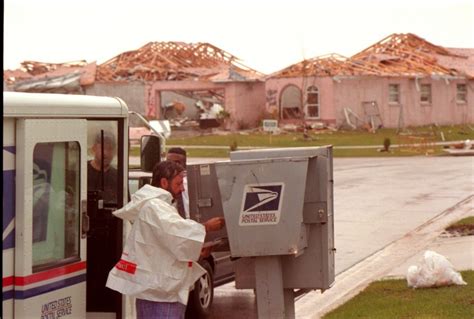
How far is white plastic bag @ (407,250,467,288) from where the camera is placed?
11.6 meters

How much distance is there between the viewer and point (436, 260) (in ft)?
38.3

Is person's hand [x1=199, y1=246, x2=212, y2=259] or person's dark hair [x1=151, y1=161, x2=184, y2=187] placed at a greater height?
person's dark hair [x1=151, y1=161, x2=184, y2=187]

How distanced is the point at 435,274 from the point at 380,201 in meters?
12.6

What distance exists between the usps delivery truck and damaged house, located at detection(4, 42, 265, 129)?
2108 inches

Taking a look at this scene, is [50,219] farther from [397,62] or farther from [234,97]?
[397,62]

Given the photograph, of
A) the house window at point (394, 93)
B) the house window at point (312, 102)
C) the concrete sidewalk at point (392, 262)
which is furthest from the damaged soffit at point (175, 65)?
the concrete sidewalk at point (392, 262)

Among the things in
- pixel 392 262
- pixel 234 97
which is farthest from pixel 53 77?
pixel 392 262

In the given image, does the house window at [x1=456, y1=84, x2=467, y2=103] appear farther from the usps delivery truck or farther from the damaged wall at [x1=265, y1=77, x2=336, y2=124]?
the usps delivery truck

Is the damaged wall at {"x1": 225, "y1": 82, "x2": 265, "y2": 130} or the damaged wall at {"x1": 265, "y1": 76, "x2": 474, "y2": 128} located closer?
the damaged wall at {"x1": 265, "y1": 76, "x2": 474, "y2": 128}

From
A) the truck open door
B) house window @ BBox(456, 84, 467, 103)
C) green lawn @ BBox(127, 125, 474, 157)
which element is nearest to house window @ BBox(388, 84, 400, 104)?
green lawn @ BBox(127, 125, 474, 157)

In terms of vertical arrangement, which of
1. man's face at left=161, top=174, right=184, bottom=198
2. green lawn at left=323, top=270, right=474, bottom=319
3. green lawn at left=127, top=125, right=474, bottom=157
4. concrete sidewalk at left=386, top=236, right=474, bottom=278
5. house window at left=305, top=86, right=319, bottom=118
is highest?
house window at left=305, top=86, right=319, bottom=118

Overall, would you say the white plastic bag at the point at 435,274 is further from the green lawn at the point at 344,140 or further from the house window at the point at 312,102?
the house window at the point at 312,102

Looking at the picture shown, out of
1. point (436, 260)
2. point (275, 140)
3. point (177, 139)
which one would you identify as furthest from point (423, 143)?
point (436, 260)

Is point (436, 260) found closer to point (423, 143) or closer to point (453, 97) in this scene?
point (423, 143)
